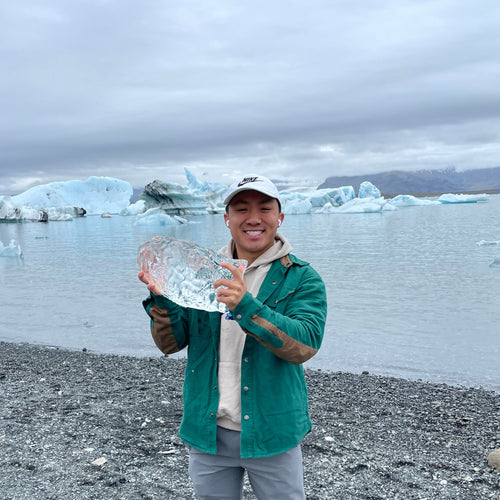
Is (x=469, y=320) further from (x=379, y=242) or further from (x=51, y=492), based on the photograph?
(x=379, y=242)

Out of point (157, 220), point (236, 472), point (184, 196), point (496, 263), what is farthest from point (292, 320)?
point (184, 196)

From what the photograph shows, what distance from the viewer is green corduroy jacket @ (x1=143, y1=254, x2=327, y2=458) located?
1768mm

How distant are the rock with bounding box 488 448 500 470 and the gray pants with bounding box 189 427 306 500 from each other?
2284mm

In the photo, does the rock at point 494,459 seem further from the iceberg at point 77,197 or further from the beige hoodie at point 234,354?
the iceberg at point 77,197

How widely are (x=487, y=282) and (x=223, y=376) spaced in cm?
1286

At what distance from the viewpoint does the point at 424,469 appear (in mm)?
3518

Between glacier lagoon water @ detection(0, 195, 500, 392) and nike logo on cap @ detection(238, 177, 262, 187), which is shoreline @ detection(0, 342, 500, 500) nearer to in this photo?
glacier lagoon water @ detection(0, 195, 500, 392)

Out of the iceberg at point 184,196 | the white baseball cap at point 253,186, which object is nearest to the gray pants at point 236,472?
the white baseball cap at point 253,186

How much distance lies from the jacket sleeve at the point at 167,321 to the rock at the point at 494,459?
2700 millimetres

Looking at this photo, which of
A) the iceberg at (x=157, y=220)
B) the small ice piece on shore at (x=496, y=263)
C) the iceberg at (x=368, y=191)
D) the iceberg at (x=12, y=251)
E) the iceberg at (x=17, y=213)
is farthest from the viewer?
the iceberg at (x=368, y=191)

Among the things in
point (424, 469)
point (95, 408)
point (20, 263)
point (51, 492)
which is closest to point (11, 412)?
point (95, 408)

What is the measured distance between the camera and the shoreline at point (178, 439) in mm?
3289

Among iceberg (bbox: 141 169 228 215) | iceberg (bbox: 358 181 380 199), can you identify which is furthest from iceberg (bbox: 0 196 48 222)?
iceberg (bbox: 358 181 380 199)

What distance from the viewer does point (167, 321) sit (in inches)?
73.6
